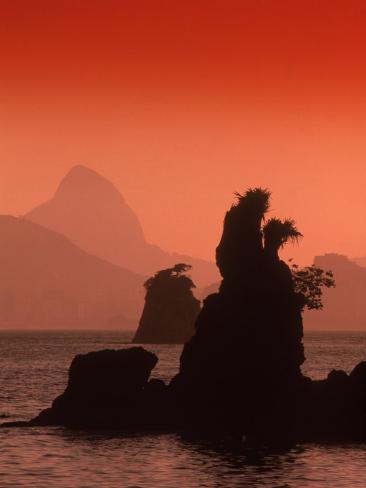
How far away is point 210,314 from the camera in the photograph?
68.3 metres

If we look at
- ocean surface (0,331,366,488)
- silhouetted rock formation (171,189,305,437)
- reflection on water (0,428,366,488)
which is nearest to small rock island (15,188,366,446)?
silhouetted rock formation (171,189,305,437)

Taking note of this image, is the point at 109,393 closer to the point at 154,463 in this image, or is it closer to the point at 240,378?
the point at 240,378

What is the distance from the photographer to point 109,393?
67500 mm

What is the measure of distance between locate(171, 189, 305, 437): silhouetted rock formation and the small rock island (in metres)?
0.06

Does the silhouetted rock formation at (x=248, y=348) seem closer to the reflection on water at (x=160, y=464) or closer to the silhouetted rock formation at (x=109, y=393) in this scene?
the silhouetted rock formation at (x=109, y=393)

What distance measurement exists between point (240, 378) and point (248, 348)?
1841mm

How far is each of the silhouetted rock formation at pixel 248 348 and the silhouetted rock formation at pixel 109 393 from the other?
1944mm

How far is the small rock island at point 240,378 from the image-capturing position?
65.1m

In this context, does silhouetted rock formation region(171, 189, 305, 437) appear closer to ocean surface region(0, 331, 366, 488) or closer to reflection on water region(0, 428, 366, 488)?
ocean surface region(0, 331, 366, 488)

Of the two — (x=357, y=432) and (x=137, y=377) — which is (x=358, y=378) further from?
(x=137, y=377)

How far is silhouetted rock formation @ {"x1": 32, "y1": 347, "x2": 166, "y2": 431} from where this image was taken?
67.2 meters

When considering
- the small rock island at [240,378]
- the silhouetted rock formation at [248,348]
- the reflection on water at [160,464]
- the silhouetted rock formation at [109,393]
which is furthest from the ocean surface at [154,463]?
the silhouetted rock formation at [248,348]

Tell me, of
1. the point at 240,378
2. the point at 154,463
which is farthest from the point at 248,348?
the point at 154,463

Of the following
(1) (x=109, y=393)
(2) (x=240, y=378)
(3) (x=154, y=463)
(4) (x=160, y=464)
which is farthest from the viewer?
(1) (x=109, y=393)
